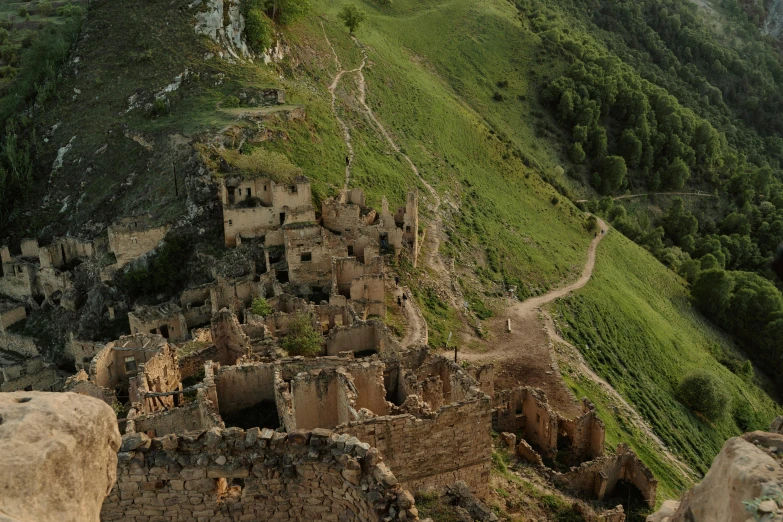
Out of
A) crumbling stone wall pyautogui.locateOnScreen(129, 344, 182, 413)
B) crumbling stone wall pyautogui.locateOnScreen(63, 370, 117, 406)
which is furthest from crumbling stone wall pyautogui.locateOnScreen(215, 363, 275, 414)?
crumbling stone wall pyautogui.locateOnScreen(63, 370, 117, 406)

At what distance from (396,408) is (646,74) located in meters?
171

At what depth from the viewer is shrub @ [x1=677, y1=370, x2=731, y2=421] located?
65250mm

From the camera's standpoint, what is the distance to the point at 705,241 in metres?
124

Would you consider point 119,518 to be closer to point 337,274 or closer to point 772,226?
point 337,274

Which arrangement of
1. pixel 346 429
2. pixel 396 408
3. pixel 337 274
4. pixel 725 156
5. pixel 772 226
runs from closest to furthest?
pixel 346 429 → pixel 396 408 → pixel 337 274 → pixel 772 226 → pixel 725 156

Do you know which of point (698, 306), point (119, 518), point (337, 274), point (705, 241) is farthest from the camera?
point (705, 241)

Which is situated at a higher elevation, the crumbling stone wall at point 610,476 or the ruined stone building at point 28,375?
the crumbling stone wall at point 610,476

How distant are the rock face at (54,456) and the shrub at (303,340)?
2425cm

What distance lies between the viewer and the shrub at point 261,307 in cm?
4112

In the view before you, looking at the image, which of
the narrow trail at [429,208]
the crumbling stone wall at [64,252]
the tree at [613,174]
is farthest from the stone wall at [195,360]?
the tree at [613,174]

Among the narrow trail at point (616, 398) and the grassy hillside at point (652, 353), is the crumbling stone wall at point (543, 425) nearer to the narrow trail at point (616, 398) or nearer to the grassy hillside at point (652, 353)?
the grassy hillside at point (652, 353)

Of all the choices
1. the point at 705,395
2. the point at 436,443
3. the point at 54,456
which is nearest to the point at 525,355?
the point at 705,395

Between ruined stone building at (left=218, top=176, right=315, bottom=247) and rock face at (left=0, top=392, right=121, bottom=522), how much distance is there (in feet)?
141

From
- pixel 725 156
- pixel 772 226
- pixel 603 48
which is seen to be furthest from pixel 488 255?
pixel 603 48
